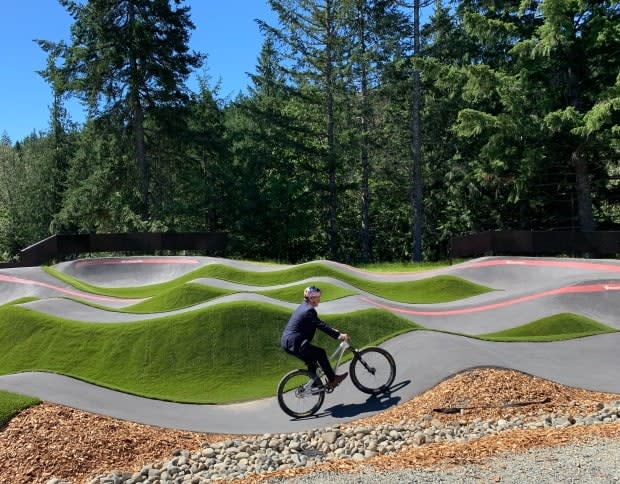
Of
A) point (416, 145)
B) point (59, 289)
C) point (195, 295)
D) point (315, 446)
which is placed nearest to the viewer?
point (315, 446)

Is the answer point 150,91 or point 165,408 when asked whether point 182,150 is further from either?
point 165,408

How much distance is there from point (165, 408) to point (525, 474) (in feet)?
22.4

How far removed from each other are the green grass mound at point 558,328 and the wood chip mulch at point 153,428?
351cm

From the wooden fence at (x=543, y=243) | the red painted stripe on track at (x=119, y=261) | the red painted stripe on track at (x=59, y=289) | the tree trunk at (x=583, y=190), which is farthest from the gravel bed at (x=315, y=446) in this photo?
the tree trunk at (x=583, y=190)

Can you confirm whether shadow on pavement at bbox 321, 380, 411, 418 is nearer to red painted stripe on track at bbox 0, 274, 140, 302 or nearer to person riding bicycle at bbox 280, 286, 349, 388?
person riding bicycle at bbox 280, 286, 349, 388

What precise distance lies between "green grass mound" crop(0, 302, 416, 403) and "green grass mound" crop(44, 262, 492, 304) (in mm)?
4016

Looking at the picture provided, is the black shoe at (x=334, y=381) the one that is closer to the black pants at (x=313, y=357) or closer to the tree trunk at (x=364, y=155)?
the black pants at (x=313, y=357)

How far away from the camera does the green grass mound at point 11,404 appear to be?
27.3ft

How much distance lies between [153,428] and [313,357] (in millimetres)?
2870

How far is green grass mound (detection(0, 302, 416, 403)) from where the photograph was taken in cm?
1105

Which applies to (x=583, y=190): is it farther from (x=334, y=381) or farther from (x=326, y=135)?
(x=334, y=381)

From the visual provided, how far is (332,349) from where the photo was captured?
39.8ft

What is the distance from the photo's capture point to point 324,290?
1672 cm

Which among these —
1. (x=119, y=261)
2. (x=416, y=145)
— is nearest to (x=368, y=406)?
(x=119, y=261)
